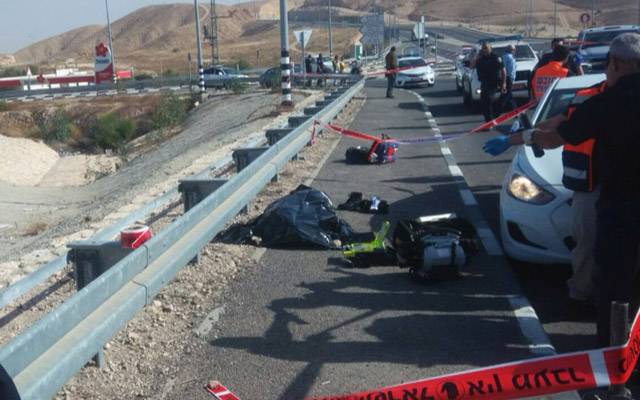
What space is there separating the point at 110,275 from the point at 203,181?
353 cm

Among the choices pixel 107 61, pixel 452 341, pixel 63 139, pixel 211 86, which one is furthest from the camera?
pixel 107 61

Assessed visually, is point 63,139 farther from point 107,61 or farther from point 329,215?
point 329,215

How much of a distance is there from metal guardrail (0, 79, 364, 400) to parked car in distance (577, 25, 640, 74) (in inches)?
756

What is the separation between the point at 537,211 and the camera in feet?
22.4

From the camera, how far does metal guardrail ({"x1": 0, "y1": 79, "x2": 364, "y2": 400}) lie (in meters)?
3.75

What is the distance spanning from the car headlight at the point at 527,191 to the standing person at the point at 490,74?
37.0ft

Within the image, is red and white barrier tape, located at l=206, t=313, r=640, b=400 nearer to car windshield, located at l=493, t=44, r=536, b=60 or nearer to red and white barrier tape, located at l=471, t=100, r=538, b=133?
red and white barrier tape, located at l=471, t=100, r=538, b=133

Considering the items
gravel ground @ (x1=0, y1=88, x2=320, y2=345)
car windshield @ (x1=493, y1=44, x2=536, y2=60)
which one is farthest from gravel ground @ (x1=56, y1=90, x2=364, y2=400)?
car windshield @ (x1=493, y1=44, x2=536, y2=60)

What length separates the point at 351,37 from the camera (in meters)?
122

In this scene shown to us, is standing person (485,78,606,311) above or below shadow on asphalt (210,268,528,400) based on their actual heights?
above

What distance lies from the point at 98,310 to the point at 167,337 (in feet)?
4.11

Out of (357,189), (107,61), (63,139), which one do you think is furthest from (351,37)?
(357,189)

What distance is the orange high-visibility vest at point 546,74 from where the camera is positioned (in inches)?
539

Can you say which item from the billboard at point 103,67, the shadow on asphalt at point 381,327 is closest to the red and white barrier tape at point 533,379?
the shadow on asphalt at point 381,327
